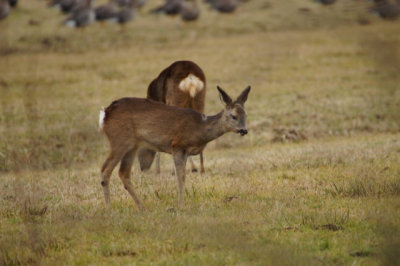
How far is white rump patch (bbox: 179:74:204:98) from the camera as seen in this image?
981cm

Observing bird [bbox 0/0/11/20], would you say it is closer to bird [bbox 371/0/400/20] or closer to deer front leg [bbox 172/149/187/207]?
bird [bbox 371/0/400/20]

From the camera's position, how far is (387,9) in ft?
4.00

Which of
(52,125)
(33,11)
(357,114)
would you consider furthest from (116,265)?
(357,114)

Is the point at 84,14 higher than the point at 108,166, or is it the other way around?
the point at 84,14

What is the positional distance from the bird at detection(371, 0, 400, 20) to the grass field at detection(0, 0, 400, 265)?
0.8 inches

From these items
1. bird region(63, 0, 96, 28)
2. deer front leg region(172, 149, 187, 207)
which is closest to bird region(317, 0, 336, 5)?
bird region(63, 0, 96, 28)

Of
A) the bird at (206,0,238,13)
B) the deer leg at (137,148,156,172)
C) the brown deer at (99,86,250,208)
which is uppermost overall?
the bird at (206,0,238,13)

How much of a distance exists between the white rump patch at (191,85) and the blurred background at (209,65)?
116 centimetres

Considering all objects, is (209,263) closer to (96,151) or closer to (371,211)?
(371,211)

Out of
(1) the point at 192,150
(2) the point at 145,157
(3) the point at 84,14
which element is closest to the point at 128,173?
(1) the point at 192,150

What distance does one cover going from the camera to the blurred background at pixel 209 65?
1438mm

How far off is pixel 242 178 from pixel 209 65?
17.6 metres

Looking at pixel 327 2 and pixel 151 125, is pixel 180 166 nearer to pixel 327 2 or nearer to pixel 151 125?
pixel 151 125

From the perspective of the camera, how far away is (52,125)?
500 inches
